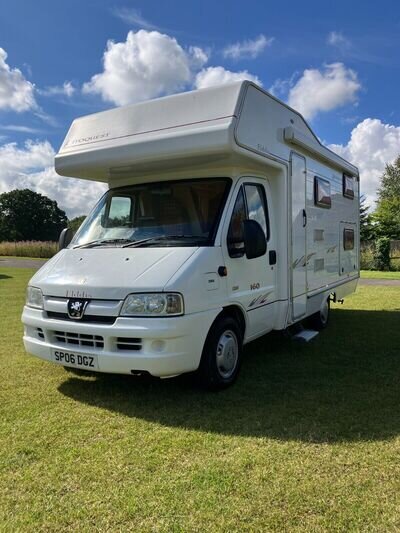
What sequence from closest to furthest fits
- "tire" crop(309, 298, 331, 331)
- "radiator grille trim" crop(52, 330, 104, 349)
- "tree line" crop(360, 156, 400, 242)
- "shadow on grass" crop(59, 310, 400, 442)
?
"shadow on grass" crop(59, 310, 400, 442) → "radiator grille trim" crop(52, 330, 104, 349) → "tire" crop(309, 298, 331, 331) → "tree line" crop(360, 156, 400, 242)

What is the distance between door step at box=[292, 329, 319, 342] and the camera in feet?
23.9

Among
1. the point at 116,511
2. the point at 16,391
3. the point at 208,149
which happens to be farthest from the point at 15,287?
the point at 116,511

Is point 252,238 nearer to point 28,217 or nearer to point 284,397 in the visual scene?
point 284,397

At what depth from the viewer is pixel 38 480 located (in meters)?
3.29

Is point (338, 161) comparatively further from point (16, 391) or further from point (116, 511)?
point (116, 511)

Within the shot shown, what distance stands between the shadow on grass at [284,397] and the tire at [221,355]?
0.15 meters

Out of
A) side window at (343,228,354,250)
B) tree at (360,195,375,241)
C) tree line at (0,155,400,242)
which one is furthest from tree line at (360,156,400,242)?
tree line at (0,155,400,242)

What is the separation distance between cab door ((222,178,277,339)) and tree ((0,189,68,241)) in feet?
221

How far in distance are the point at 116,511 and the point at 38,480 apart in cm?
70

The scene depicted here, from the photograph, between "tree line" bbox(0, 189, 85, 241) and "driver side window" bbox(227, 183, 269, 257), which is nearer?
"driver side window" bbox(227, 183, 269, 257)

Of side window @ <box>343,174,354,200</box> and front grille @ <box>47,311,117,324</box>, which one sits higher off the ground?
side window @ <box>343,174,354,200</box>

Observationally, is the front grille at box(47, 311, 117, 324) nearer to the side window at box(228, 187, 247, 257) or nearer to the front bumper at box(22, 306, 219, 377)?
the front bumper at box(22, 306, 219, 377)

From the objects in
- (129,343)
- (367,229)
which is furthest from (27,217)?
(129,343)

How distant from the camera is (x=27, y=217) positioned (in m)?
71.8
